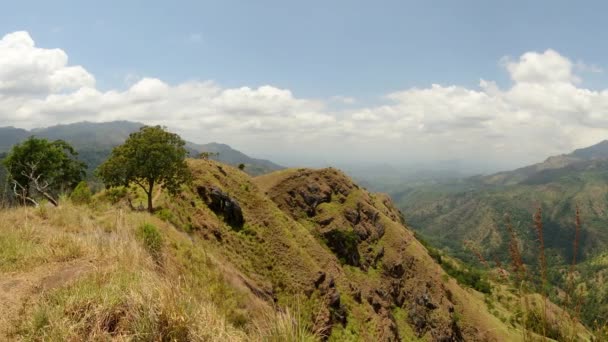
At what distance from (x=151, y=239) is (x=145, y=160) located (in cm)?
1917

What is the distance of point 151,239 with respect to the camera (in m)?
12.9

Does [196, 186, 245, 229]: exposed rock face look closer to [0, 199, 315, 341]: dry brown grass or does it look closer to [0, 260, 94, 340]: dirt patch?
[0, 260, 94, 340]: dirt patch

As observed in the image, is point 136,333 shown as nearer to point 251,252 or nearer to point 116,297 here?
point 116,297

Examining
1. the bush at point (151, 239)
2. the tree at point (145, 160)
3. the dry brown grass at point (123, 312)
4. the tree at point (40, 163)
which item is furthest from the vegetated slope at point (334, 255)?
the dry brown grass at point (123, 312)

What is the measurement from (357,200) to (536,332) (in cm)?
7113

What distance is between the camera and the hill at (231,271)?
6059 millimetres

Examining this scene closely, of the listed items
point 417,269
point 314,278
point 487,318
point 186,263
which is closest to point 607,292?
point 487,318

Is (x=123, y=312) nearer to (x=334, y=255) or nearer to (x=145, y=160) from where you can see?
(x=145, y=160)

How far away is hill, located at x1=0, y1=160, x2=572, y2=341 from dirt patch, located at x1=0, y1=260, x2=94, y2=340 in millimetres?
37

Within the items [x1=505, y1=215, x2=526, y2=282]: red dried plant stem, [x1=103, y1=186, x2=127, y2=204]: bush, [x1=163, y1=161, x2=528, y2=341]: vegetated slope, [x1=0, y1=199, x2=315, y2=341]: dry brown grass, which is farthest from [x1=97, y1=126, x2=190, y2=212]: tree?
[x1=505, y1=215, x2=526, y2=282]: red dried plant stem

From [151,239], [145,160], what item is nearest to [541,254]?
[151,239]

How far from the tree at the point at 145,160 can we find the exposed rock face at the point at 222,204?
13907 mm

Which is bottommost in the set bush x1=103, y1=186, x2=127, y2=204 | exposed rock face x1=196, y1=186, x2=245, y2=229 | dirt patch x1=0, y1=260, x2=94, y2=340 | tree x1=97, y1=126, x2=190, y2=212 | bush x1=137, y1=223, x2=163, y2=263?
exposed rock face x1=196, y1=186, x2=245, y2=229

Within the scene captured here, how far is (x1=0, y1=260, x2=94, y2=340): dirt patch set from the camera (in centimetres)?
646
